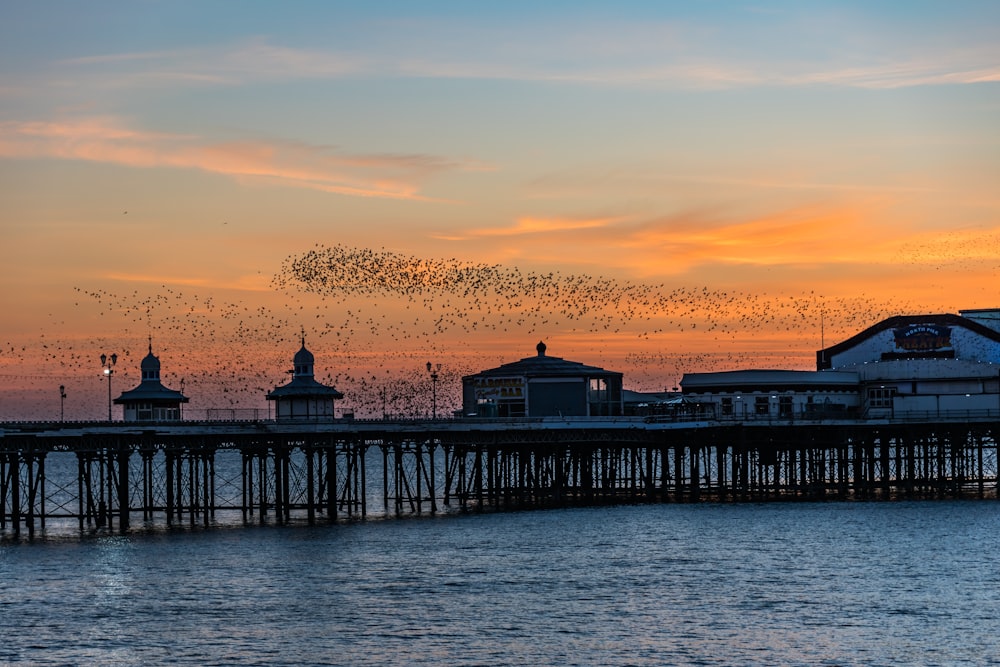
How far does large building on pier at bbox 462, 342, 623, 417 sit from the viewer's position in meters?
105

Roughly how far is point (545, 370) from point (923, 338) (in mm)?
29782

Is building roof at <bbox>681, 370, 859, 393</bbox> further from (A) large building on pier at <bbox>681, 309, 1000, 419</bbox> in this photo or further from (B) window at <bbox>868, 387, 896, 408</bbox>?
(B) window at <bbox>868, 387, 896, 408</bbox>

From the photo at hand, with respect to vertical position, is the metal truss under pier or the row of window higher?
the row of window

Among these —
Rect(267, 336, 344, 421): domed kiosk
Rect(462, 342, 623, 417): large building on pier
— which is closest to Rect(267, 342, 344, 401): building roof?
Rect(267, 336, 344, 421): domed kiosk

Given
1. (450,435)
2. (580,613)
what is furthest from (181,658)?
(450,435)

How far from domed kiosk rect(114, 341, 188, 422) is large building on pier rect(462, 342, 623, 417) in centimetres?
2008

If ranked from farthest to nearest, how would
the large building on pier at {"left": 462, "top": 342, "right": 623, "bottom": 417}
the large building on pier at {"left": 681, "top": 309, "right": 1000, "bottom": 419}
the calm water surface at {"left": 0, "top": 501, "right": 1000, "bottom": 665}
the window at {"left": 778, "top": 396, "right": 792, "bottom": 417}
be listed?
the window at {"left": 778, "top": 396, "right": 792, "bottom": 417}, the large building on pier at {"left": 681, "top": 309, "right": 1000, "bottom": 419}, the large building on pier at {"left": 462, "top": 342, "right": 623, "bottom": 417}, the calm water surface at {"left": 0, "top": 501, "right": 1000, "bottom": 665}

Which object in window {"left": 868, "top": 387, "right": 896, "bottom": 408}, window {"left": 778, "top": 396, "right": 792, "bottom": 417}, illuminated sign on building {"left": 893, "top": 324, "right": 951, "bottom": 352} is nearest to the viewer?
window {"left": 778, "top": 396, "right": 792, "bottom": 417}

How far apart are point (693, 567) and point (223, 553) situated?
21.3 metres

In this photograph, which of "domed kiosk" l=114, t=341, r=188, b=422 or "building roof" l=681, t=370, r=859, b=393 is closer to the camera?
"domed kiosk" l=114, t=341, r=188, b=422

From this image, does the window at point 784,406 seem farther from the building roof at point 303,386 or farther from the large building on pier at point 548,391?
the building roof at point 303,386

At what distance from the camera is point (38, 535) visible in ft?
279

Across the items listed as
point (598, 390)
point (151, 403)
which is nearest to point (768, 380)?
point (598, 390)

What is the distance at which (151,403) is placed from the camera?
96125 mm
